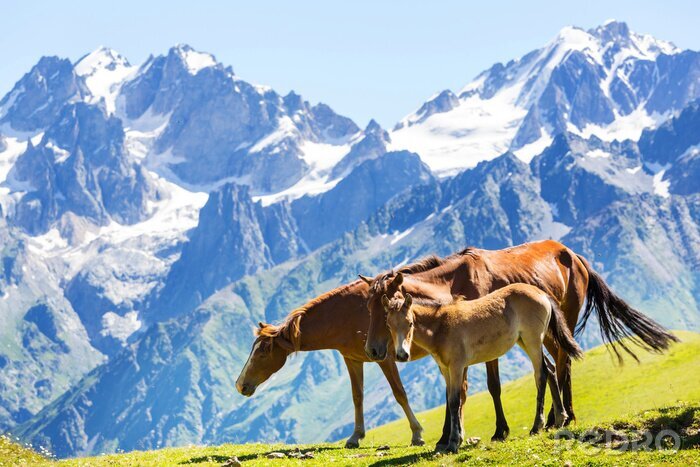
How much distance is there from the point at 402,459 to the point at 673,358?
40.2m

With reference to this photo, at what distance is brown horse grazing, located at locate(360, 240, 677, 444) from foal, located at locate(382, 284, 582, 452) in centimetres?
74

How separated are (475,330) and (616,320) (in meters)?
8.93

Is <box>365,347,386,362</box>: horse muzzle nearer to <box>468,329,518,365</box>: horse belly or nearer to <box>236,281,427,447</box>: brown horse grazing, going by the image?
<box>468,329,518,365</box>: horse belly

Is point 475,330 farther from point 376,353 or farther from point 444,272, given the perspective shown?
point 444,272

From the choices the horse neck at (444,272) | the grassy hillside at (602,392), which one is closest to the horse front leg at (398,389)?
the horse neck at (444,272)

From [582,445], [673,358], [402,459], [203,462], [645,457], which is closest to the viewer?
[645,457]

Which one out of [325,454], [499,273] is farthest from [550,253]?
[325,454]

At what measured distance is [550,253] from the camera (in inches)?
1212

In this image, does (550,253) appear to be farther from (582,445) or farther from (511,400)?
(511,400)

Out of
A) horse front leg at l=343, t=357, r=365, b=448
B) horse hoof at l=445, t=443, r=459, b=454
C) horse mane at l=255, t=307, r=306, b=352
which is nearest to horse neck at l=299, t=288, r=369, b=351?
horse mane at l=255, t=307, r=306, b=352

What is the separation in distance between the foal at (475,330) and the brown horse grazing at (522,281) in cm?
74

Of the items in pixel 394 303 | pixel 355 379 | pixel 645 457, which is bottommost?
pixel 645 457

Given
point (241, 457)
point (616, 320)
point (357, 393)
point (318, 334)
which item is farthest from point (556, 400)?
point (241, 457)

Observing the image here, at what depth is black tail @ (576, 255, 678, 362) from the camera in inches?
1169
